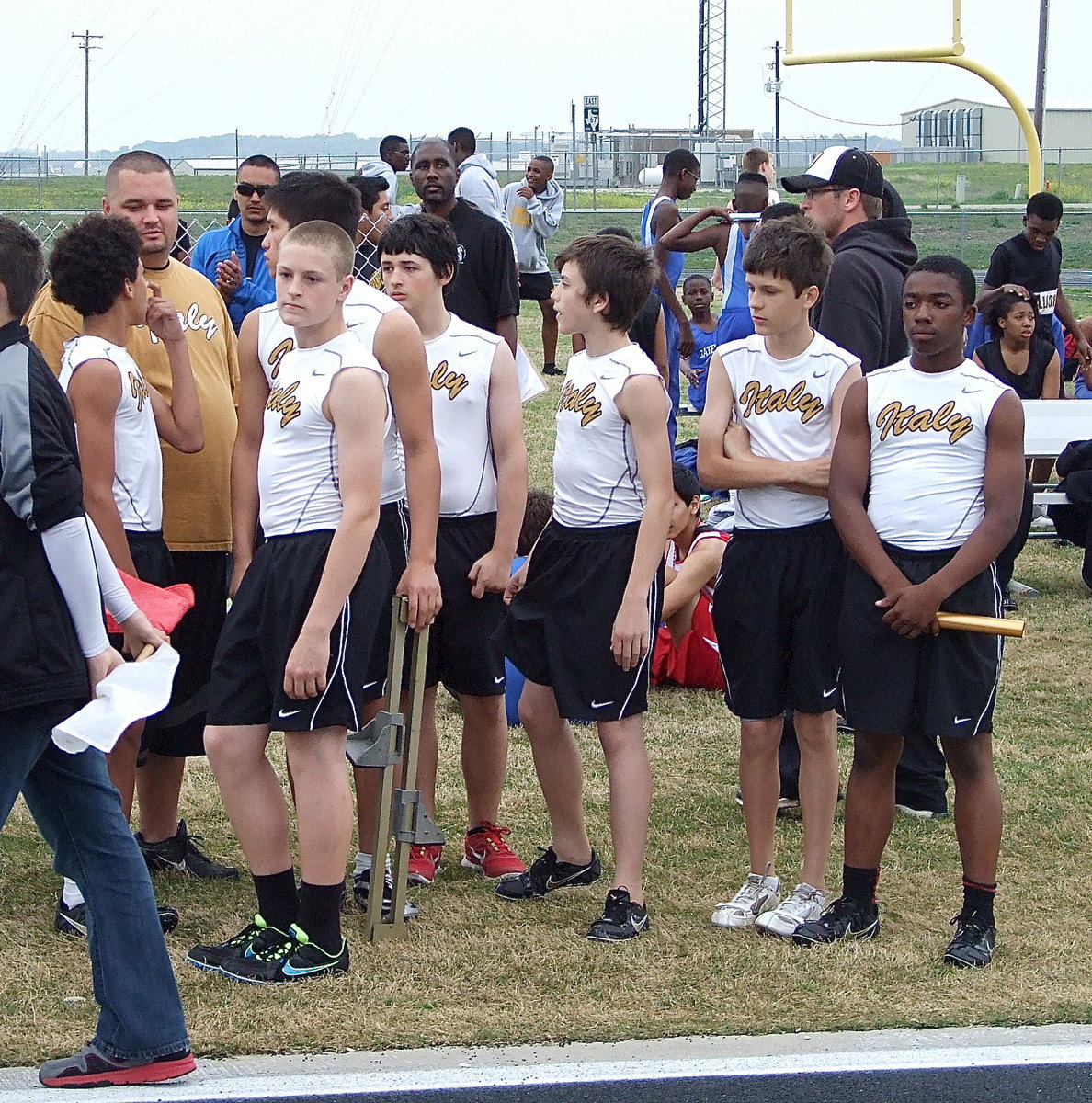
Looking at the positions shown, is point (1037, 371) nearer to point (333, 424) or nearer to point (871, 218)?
point (871, 218)

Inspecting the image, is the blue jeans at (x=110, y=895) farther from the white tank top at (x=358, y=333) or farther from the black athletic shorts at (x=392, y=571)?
the white tank top at (x=358, y=333)

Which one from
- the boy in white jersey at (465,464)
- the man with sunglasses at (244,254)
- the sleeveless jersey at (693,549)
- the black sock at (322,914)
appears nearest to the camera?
the black sock at (322,914)

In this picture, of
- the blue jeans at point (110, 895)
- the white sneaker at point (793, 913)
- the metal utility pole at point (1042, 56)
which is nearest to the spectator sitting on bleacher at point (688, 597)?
the white sneaker at point (793, 913)

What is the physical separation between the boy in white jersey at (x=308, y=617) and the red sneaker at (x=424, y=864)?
2.51 ft

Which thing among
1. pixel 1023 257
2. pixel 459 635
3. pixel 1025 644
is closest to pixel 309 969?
pixel 459 635

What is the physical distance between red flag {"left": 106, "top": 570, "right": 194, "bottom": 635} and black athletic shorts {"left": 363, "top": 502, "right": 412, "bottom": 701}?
61 centimetres

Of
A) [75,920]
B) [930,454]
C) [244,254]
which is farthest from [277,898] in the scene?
[244,254]

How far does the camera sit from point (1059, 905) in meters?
4.85

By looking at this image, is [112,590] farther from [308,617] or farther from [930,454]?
[930,454]

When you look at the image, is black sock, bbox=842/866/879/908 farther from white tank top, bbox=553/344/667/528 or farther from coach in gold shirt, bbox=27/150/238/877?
coach in gold shirt, bbox=27/150/238/877

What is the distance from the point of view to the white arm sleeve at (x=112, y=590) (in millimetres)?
3576

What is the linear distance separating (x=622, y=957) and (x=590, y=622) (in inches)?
37.3

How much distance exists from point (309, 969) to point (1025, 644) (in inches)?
199

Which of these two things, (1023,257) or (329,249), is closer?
(329,249)
